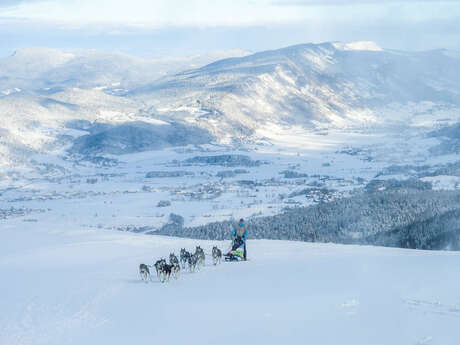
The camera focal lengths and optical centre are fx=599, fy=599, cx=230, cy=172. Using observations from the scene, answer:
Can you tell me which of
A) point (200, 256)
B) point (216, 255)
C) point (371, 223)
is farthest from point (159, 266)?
point (371, 223)

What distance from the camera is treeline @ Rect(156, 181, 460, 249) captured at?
63.5 m

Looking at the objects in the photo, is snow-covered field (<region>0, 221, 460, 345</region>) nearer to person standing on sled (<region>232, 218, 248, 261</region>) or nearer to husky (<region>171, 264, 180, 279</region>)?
husky (<region>171, 264, 180, 279</region>)

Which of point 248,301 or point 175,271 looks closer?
point 248,301

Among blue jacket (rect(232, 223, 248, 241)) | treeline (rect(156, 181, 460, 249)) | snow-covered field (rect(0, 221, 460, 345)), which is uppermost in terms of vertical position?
blue jacket (rect(232, 223, 248, 241))

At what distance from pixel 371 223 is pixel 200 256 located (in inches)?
2429

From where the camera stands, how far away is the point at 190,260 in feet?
71.0

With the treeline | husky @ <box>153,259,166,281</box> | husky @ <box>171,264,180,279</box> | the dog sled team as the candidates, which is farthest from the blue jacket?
the treeline

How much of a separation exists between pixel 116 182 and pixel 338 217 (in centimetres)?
10947

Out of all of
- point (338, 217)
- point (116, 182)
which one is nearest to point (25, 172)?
point (116, 182)

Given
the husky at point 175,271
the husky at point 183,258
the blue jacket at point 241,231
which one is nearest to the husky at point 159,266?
the husky at point 175,271

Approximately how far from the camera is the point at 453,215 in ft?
208

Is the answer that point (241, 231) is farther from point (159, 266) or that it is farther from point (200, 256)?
point (159, 266)

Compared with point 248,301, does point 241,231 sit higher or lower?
higher

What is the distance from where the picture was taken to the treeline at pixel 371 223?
63.5 meters
